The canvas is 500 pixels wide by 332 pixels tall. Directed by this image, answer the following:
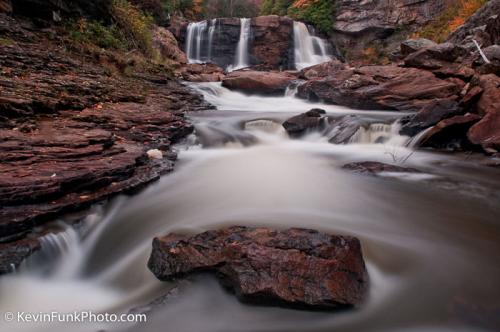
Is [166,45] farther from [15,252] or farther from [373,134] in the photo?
Result: [15,252]

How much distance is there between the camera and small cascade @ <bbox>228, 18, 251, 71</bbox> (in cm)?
2441

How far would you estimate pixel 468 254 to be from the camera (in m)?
3.37

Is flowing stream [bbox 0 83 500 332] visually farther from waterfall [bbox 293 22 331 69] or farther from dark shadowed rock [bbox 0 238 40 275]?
waterfall [bbox 293 22 331 69]

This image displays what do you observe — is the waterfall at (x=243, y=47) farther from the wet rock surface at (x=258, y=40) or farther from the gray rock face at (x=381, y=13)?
the gray rock face at (x=381, y=13)

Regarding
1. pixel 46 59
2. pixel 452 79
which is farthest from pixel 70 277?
pixel 452 79

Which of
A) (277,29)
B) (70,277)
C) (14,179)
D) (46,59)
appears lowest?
(70,277)

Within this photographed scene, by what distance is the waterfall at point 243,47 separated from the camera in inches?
961

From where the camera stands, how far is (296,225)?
404 cm

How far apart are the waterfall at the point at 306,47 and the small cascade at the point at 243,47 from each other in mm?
3335

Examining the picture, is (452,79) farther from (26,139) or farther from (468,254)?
(26,139)

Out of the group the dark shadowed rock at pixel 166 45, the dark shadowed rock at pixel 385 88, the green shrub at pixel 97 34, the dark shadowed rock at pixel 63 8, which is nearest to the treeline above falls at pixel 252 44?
the dark shadowed rock at pixel 166 45

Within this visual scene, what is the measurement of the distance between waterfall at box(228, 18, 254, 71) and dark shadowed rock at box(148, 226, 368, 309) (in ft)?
73.2

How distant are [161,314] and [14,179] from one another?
2.15 metres

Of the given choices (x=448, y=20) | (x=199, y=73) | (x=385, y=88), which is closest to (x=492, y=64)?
(x=385, y=88)
